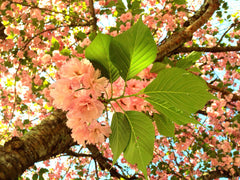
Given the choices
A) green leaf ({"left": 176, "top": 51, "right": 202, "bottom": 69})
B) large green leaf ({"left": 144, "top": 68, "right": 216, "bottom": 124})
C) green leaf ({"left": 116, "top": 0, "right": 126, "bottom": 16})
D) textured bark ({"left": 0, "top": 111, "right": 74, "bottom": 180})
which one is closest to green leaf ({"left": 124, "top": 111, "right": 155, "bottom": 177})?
large green leaf ({"left": 144, "top": 68, "right": 216, "bottom": 124})

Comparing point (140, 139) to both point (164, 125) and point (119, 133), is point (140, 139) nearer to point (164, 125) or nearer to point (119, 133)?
point (119, 133)

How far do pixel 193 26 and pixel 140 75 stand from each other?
70.5 inches

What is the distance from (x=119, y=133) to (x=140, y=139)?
3.6 inches

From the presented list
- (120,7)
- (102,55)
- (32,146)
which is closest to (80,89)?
(102,55)

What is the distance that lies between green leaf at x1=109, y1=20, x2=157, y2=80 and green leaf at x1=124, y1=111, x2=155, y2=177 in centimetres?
20

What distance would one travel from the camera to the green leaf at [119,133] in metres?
0.71

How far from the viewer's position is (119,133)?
0.72 m

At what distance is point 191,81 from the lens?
1.99 feet

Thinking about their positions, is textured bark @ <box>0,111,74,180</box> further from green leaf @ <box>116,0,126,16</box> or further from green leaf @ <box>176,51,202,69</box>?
green leaf @ <box>116,0,126,16</box>

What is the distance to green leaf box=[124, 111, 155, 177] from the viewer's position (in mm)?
682

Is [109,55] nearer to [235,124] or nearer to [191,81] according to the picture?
[191,81]

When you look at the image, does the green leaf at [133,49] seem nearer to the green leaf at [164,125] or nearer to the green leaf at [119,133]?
the green leaf at [119,133]

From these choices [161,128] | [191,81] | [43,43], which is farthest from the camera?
[43,43]

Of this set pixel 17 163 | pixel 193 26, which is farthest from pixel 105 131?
pixel 193 26
